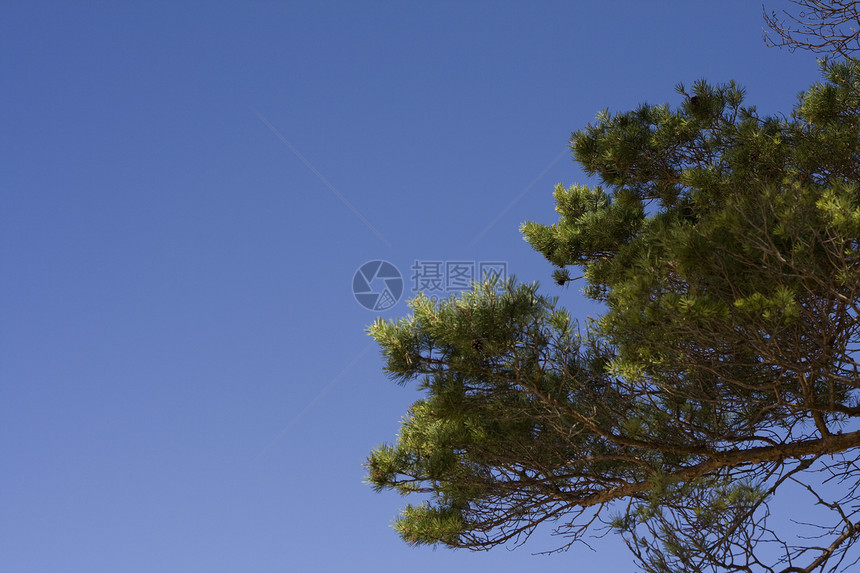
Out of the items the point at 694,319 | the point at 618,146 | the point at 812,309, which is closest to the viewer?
the point at 694,319

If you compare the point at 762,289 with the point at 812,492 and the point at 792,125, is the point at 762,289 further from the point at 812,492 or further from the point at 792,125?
the point at 792,125

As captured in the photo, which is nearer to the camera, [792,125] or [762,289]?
[762,289]

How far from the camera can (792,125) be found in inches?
210

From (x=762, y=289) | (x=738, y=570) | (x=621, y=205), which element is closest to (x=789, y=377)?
(x=762, y=289)

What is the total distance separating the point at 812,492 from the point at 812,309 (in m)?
1.22

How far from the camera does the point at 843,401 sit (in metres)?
4.87

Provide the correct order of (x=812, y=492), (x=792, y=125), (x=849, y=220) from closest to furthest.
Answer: (x=849, y=220) → (x=812, y=492) → (x=792, y=125)

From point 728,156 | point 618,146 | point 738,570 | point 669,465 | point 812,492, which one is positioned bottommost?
point 738,570

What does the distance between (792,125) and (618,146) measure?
1.22m

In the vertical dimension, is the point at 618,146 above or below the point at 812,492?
above

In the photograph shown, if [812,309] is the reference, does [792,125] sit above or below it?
above

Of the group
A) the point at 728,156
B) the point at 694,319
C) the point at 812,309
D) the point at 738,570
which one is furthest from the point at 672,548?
the point at 728,156

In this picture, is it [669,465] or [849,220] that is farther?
[669,465]

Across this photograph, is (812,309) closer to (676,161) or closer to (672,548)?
(672,548)
